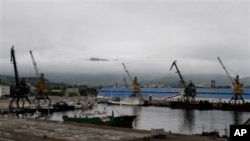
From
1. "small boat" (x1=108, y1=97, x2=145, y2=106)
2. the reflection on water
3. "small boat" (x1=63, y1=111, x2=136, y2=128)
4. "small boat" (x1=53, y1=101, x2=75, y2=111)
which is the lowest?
the reflection on water

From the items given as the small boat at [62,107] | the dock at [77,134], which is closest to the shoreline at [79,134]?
the dock at [77,134]

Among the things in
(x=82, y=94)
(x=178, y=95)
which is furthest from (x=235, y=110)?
(x=82, y=94)

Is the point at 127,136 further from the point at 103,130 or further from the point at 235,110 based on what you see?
the point at 235,110

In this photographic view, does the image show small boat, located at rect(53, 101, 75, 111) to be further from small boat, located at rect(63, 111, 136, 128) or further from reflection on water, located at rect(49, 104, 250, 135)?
small boat, located at rect(63, 111, 136, 128)

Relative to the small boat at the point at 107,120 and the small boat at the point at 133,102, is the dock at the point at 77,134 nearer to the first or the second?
the small boat at the point at 107,120

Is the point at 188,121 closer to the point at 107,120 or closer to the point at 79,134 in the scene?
the point at 107,120

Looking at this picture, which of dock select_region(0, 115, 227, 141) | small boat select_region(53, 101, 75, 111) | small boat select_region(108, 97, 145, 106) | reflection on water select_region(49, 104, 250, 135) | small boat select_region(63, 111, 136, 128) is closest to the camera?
dock select_region(0, 115, 227, 141)

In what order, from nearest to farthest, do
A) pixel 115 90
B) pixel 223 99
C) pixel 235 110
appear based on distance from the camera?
1. pixel 235 110
2. pixel 223 99
3. pixel 115 90

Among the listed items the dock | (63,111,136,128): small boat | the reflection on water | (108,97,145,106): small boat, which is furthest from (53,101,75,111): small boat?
the dock

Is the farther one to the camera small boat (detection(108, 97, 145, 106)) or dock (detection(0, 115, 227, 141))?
small boat (detection(108, 97, 145, 106))

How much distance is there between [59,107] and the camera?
283 feet

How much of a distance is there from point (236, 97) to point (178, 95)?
22715mm

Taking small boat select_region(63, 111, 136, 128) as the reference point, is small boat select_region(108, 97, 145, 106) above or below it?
above

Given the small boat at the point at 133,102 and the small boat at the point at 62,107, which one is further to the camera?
the small boat at the point at 133,102
